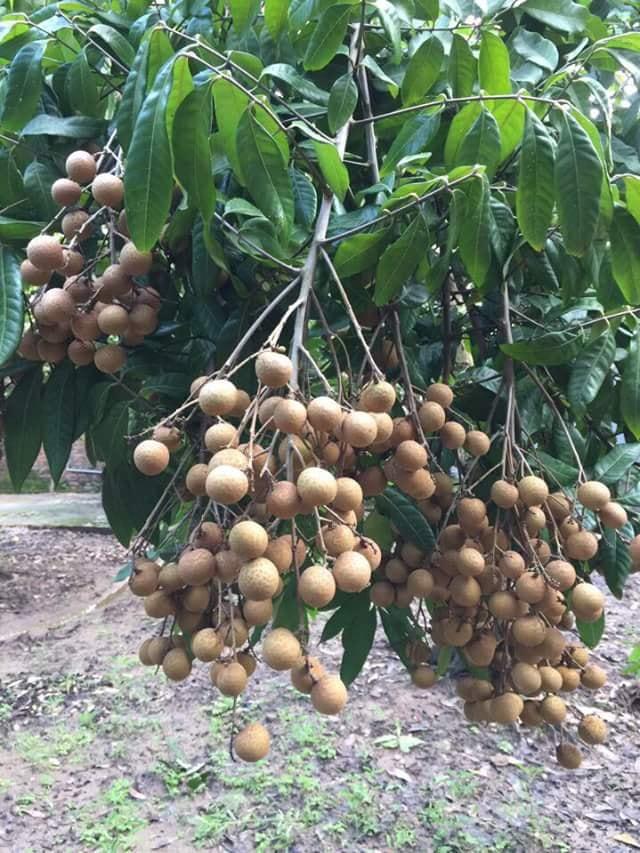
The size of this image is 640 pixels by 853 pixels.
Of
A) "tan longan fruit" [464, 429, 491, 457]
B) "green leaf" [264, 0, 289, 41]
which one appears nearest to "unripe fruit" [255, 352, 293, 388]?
"tan longan fruit" [464, 429, 491, 457]

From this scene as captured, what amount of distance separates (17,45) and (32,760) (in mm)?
2274

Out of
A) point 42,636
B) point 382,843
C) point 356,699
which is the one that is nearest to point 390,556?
point 382,843

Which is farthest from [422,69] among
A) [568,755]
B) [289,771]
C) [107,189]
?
[289,771]

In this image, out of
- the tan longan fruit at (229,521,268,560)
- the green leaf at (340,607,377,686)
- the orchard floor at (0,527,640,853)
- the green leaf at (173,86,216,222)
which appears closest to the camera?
the tan longan fruit at (229,521,268,560)

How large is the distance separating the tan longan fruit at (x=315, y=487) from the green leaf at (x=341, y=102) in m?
0.39

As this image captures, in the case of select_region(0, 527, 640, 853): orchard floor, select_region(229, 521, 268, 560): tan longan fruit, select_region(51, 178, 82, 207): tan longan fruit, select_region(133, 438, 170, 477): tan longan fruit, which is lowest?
select_region(0, 527, 640, 853): orchard floor

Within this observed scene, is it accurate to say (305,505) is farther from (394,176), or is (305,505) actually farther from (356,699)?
(356,699)

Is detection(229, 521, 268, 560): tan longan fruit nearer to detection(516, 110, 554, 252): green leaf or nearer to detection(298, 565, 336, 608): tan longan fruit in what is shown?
detection(298, 565, 336, 608): tan longan fruit

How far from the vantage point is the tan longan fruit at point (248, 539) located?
54 cm

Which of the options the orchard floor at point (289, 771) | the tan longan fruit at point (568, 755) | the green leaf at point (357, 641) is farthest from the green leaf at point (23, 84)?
the orchard floor at point (289, 771)

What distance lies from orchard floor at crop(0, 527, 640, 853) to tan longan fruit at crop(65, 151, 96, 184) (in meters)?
1.84

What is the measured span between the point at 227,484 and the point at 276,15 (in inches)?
21.4

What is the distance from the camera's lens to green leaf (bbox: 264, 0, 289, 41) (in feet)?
2.60

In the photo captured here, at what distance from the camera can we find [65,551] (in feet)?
15.7
